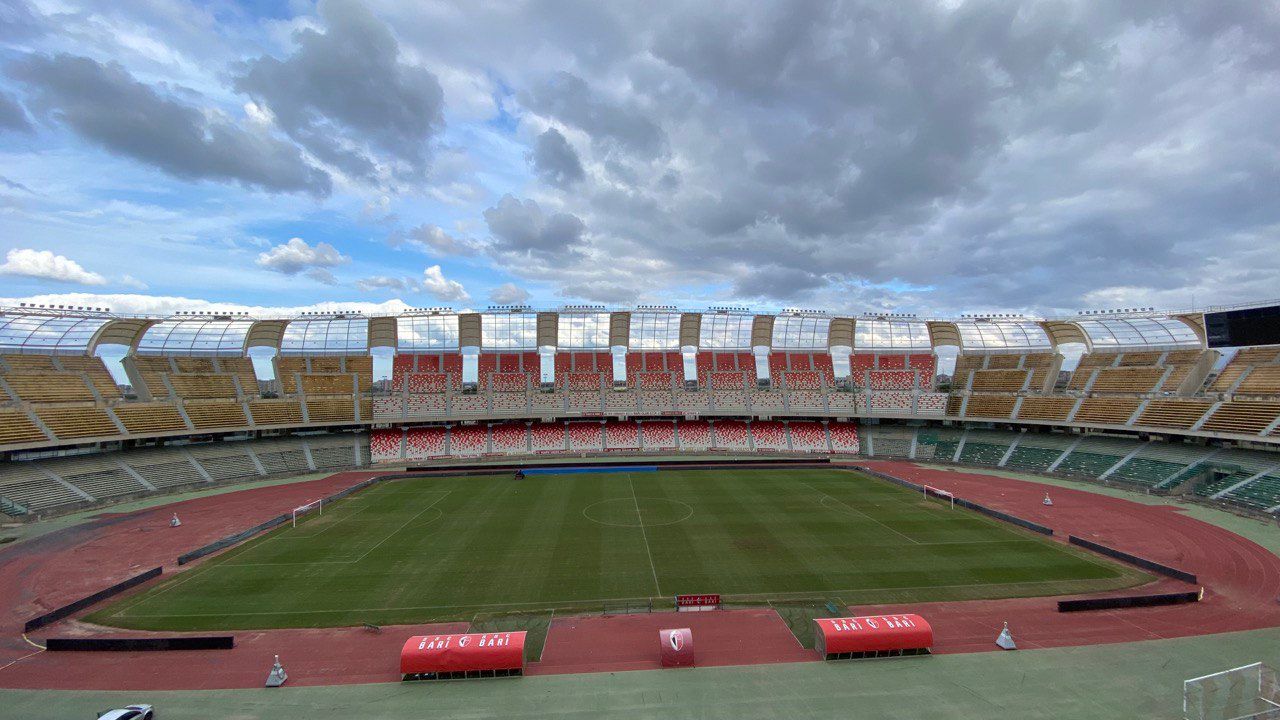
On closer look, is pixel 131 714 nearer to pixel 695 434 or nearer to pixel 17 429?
pixel 17 429

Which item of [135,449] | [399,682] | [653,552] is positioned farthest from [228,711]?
[135,449]

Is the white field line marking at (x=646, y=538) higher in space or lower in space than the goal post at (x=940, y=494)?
lower

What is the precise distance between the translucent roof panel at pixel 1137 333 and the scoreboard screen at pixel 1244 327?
3716 millimetres

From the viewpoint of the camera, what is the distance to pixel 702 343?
58562 mm

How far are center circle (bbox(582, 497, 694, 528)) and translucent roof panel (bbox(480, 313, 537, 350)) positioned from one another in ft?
87.6

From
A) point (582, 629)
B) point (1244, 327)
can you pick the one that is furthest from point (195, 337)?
point (1244, 327)

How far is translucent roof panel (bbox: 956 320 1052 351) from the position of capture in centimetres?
5269

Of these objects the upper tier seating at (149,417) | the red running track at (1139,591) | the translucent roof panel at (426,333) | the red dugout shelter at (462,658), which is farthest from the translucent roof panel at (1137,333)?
the upper tier seating at (149,417)

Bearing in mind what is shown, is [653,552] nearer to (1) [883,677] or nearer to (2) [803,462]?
(1) [883,677]

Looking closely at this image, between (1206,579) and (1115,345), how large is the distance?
3483cm

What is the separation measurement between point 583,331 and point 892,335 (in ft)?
107

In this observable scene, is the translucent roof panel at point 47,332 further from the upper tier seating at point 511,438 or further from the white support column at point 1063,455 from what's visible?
the white support column at point 1063,455

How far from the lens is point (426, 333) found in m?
55.5

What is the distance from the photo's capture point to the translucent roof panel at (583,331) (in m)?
57.1
